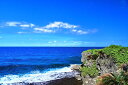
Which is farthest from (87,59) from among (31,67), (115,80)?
(31,67)

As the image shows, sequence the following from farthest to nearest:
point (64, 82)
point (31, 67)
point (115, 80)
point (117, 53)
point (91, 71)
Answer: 1. point (31, 67)
2. point (64, 82)
3. point (91, 71)
4. point (117, 53)
5. point (115, 80)

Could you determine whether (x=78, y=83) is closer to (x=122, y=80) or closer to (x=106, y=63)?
(x=106, y=63)

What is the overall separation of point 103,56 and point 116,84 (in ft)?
22.8

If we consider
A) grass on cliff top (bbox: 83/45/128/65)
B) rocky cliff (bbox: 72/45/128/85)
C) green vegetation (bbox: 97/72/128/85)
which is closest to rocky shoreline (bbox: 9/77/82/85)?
rocky cliff (bbox: 72/45/128/85)

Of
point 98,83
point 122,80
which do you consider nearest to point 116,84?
point 122,80

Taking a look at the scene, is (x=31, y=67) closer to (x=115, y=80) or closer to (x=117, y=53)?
(x=117, y=53)

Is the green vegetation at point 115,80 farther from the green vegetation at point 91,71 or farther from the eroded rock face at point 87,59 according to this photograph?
the eroded rock face at point 87,59

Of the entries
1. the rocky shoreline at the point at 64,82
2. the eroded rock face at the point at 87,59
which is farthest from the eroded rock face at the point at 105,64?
the rocky shoreline at the point at 64,82

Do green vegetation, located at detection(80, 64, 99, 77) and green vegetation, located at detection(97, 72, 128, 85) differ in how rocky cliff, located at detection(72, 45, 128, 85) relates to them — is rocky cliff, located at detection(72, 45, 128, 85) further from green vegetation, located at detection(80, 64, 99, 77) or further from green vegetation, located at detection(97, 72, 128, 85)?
green vegetation, located at detection(97, 72, 128, 85)

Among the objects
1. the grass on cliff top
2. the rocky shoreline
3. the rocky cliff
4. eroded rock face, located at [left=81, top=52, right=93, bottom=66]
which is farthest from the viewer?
eroded rock face, located at [left=81, top=52, right=93, bottom=66]

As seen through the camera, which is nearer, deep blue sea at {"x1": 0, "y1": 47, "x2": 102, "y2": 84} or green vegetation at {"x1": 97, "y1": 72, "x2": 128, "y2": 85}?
green vegetation at {"x1": 97, "y1": 72, "x2": 128, "y2": 85}

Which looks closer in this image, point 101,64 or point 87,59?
point 101,64

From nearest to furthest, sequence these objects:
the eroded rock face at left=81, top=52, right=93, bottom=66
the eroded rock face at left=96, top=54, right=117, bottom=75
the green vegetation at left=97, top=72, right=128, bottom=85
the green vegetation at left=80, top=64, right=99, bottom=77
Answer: the green vegetation at left=97, top=72, right=128, bottom=85 → the eroded rock face at left=96, top=54, right=117, bottom=75 → the green vegetation at left=80, top=64, right=99, bottom=77 → the eroded rock face at left=81, top=52, right=93, bottom=66

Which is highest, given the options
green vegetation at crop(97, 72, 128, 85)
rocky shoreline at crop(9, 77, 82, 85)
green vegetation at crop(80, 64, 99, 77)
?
green vegetation at crop(97, 72, 128, 85)
